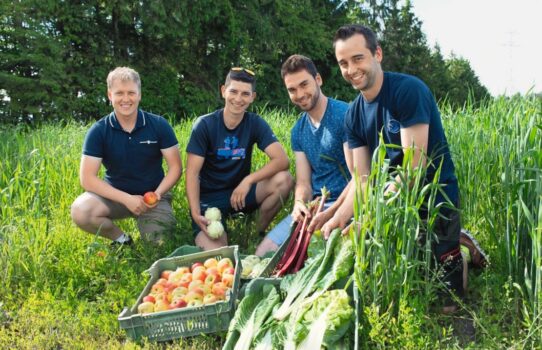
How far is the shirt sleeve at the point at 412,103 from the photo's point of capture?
2941 millimetres

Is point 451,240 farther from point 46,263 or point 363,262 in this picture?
point 46,263

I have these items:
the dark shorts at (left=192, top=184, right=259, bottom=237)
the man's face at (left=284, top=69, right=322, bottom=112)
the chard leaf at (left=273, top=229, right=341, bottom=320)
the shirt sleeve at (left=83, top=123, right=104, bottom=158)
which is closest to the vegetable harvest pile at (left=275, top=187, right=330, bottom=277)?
the chard leaf at (left=273, top=229, right=341, bottom=320)

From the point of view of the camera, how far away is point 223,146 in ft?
14.7

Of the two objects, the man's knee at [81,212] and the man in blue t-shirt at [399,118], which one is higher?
the man in blue t-shirt at [399,118]

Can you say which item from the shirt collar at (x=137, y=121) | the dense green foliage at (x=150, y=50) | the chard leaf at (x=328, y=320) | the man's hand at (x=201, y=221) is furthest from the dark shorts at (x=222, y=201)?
the dense green foliage at (x=150, y=50)

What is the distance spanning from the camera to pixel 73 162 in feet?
18.2

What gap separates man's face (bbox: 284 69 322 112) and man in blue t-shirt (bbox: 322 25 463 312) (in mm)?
788

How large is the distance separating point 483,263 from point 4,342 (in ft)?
9.09

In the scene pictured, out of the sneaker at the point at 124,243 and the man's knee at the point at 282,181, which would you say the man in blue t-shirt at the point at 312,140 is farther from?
the sneaker at the point at 124,243

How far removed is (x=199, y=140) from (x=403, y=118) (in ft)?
6.15

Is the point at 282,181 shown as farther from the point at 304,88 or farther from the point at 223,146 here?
the point at 304,88

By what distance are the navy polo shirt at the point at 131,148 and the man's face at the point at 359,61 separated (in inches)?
71.9

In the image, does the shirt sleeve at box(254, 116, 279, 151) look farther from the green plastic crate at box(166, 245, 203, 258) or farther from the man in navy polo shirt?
the green plastic crate at box(166, 245, 203, 258)

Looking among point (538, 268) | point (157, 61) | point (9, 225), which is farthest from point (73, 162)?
point (157, 61)
